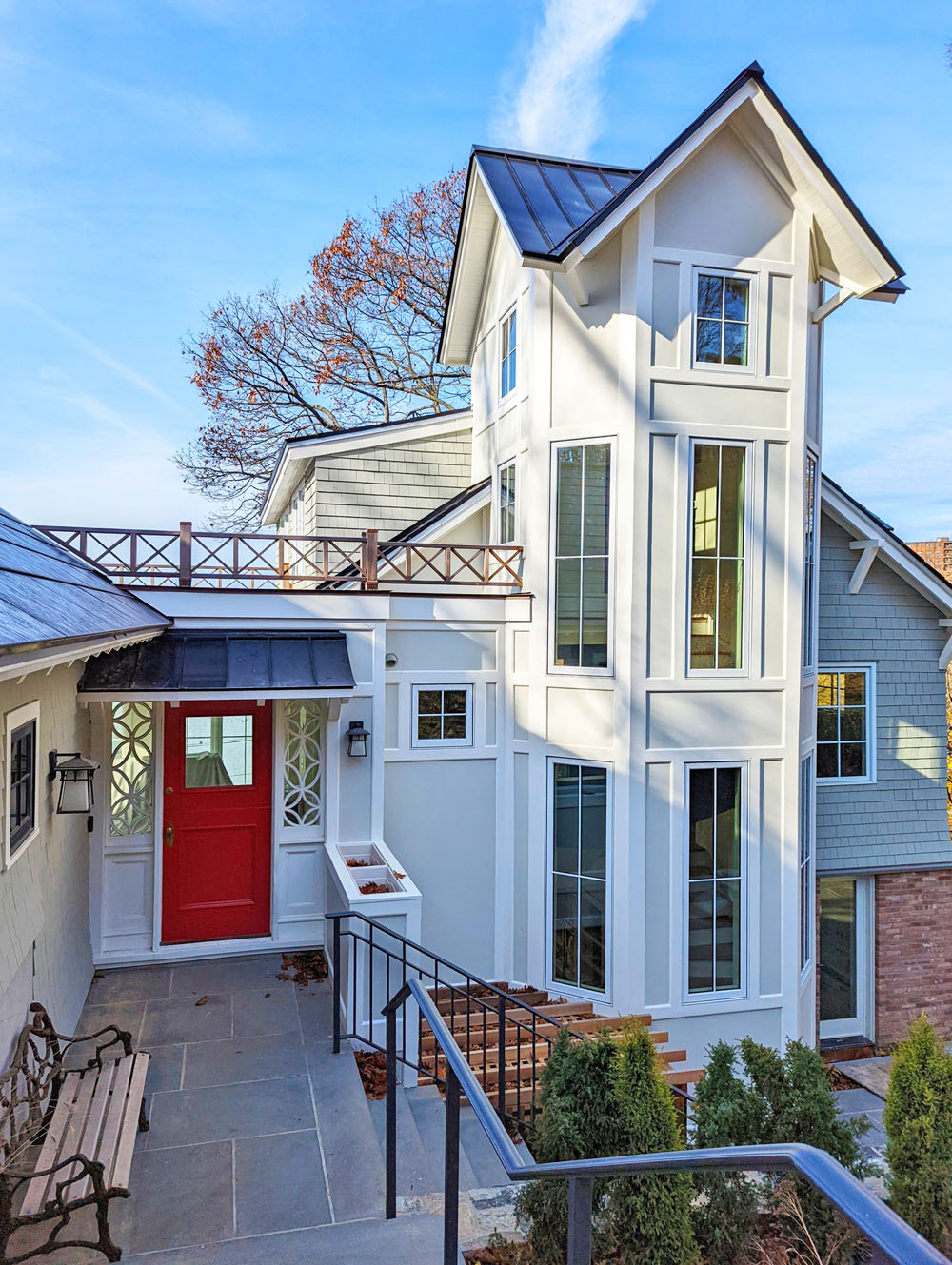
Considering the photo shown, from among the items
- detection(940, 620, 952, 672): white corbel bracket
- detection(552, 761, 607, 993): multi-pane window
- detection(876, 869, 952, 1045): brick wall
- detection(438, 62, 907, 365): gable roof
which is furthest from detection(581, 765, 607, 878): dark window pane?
detection(940, 620, 952, 672): white corbel bracket

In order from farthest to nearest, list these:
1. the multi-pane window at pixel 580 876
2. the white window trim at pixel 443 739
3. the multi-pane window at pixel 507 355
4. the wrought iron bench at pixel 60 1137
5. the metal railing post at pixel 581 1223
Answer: the multi-pane window at pixel 507 355
the white window trim at pixel 443 739
the multi-pane window at pixel 580 876
the wrought iron bench at pixel 60 1137
the metal railing post at pixel 581 1223

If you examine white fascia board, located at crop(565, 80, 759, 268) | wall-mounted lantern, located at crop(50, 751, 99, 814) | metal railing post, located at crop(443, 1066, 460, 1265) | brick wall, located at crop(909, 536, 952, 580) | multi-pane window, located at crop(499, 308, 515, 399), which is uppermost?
white fascia board, located at crop(565, 80, 759, 268)

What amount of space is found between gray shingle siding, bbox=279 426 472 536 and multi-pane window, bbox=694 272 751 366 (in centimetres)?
418

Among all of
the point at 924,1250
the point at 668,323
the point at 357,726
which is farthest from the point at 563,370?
the point at 924,1250

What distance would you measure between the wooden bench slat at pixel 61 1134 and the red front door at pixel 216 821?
118 inches

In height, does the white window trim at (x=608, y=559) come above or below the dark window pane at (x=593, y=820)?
above

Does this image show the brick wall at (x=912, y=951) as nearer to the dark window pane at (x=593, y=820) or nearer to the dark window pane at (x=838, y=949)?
the dark window pane at (x=838, y=949)

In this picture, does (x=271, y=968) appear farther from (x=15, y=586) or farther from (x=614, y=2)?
(x=614, y=2)

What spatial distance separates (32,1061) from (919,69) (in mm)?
11442

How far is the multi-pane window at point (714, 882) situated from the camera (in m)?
7.73

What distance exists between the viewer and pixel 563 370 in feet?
26.3

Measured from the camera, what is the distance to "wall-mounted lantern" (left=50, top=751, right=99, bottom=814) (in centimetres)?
546

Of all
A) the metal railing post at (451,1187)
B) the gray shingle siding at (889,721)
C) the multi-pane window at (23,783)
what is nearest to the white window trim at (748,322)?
the gray shingle siding at (889,721)

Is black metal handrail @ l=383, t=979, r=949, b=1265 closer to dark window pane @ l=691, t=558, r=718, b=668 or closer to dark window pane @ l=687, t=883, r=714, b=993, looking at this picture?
dark window pane @ l=687, t=883, r=714, b=993
